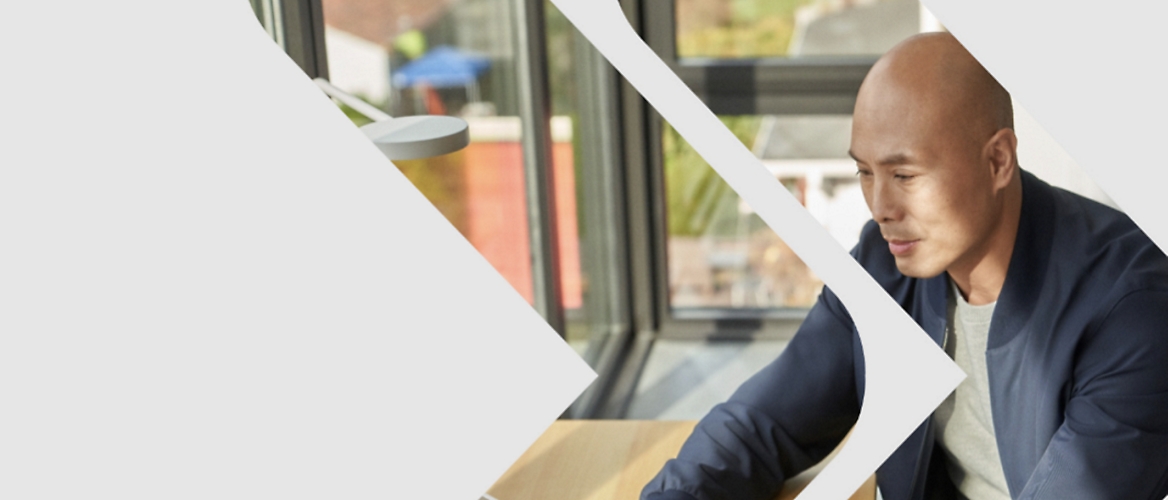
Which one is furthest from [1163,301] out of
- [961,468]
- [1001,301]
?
[961,468]

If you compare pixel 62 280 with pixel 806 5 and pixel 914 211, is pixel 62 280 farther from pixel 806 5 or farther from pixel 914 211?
pixel 806 5

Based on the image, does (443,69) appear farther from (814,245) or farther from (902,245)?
(814,245)

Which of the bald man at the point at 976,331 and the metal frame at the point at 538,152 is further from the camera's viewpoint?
the metal frame at the point at 538,152

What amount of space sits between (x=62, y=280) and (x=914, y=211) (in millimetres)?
790

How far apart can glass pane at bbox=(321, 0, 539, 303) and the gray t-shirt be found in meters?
0.83

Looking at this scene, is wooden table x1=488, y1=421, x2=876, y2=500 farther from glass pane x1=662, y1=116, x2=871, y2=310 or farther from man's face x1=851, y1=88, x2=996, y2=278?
glass pane x1=662, y1=116, x2=871, y2=310

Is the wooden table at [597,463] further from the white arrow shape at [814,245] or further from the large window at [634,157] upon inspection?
the large window at [634,157]

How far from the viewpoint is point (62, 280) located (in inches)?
27.9

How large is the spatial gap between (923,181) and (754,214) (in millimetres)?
1806

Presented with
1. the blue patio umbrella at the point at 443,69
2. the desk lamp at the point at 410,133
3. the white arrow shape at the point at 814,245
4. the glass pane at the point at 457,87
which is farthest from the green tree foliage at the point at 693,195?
the white arrow shape at the point at 814,245

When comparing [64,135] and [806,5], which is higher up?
[64,135]

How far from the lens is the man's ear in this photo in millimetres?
1095

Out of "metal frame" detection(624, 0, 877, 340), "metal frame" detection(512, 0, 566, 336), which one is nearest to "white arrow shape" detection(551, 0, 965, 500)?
"metal frame" detection(512, 0, 566, 336)

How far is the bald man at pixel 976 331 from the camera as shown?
1.04 m
